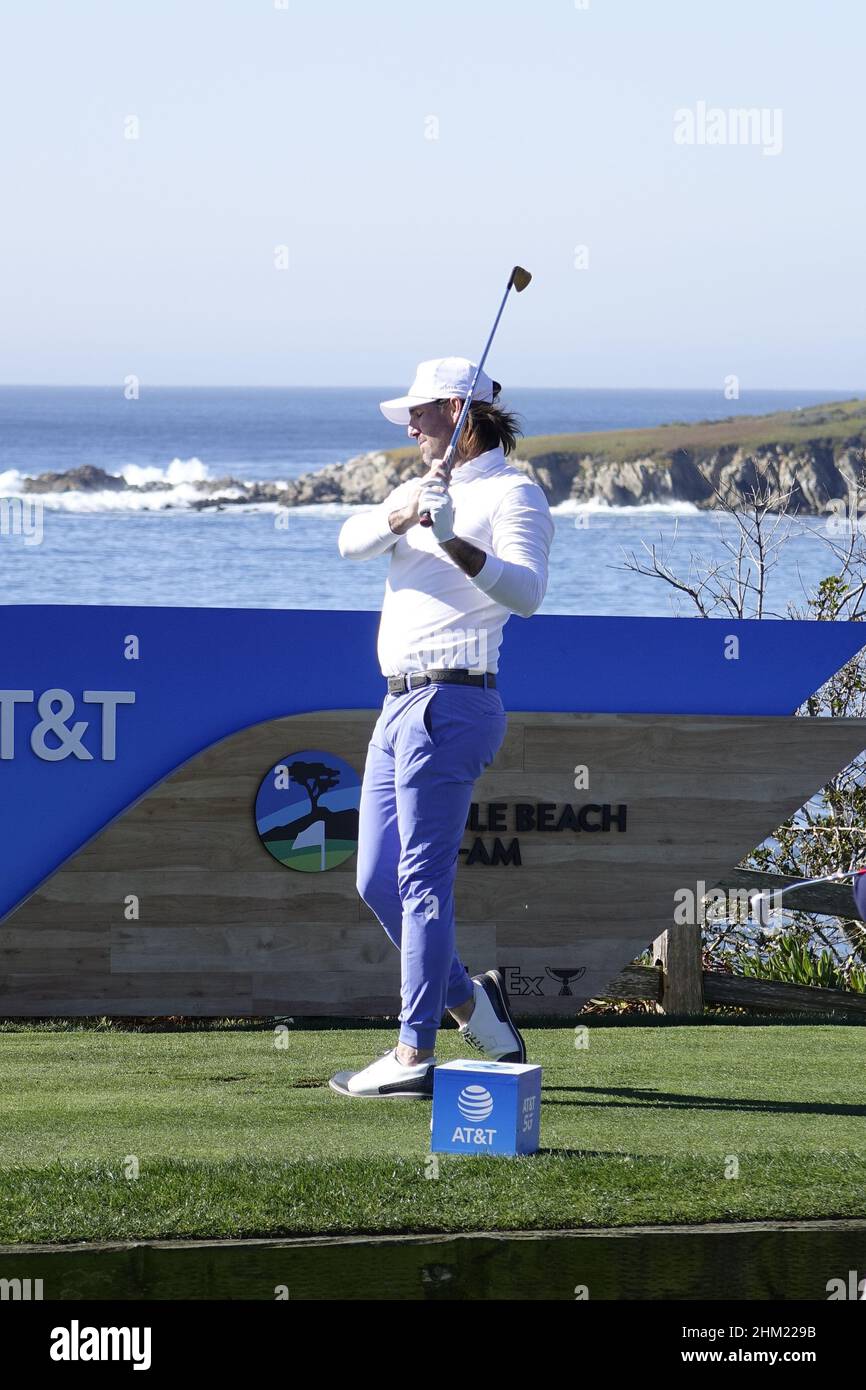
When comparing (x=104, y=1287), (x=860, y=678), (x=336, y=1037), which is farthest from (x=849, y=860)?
(x=104, y=1287)

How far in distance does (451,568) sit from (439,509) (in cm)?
33

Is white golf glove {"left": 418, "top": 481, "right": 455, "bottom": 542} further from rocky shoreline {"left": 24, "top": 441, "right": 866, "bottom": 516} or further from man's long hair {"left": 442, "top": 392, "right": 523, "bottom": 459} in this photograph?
rocky shoreline {"left": 24, "top": 441, "right": 866, "bottom": 516}

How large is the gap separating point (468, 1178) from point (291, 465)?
4303cm

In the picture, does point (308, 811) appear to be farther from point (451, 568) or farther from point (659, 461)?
point (659, 461)

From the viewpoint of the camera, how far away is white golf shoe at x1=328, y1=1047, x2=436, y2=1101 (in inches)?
181

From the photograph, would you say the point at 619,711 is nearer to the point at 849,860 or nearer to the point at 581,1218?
the point at 849,860

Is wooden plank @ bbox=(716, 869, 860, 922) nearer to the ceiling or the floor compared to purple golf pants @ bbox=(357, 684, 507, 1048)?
nearer to the floor

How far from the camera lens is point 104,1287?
3.22 metres

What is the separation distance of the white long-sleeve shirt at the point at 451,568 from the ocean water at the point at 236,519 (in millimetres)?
17800

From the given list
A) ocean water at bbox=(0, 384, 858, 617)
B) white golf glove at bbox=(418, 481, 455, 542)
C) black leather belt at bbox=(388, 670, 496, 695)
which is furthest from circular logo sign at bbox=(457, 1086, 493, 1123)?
ocean water at bbox=(0, 384, 858, 617)

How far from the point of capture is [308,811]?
6.77 metres

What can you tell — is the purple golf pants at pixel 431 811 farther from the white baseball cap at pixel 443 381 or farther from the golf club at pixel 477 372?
the white baseball cap at pixel 443 381

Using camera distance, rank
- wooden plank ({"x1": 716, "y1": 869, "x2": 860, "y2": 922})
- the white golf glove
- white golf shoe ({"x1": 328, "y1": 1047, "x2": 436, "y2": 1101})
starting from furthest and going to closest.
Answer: wooden plank ({"x1": 716, "y1": 869, "x2": 860, "y2": 922})
white golf shoe ({"x1": 328, "y1": 1047, "x2": 436, "y2": 1101})
the white golf glove

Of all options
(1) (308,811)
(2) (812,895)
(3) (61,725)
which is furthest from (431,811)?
(2) (812,895)
